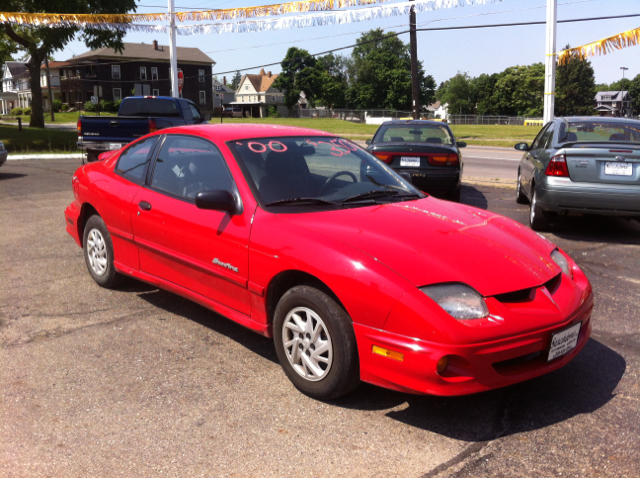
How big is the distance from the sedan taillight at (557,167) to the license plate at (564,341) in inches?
186

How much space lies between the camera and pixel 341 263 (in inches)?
131

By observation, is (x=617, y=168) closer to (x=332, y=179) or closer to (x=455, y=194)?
(x=455, y=194)

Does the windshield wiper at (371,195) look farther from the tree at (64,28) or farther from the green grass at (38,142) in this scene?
the tree at (64,28)

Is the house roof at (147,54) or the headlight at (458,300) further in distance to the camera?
the house roof at (147,54)

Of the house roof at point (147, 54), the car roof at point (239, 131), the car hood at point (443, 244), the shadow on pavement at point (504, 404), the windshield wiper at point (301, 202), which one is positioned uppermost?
the house roof at point (147, 54)

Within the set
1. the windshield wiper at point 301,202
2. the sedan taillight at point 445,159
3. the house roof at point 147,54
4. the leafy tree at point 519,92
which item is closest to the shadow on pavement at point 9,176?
the sedan taillight at point 445,159

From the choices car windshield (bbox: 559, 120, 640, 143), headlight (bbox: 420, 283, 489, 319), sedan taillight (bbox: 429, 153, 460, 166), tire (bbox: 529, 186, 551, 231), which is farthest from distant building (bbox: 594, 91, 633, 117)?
headlight (bbox: 420, 283, 489, 319)

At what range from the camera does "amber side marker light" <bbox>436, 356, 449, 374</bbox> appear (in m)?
3.03

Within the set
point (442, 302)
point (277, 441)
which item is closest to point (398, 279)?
point (442, 302)

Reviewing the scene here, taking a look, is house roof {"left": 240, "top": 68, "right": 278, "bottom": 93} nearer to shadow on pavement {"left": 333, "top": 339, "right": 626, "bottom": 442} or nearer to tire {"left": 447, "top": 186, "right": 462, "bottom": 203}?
tire {"left": 447, "top": 186, "right": 462, "bottom": 203}

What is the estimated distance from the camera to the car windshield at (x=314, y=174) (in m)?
4.12

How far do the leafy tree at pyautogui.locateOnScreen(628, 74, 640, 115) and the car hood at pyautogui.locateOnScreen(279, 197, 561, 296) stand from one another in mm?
186405

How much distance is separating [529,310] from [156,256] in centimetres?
282

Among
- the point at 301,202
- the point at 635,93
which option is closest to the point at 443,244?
the point at 301,202
